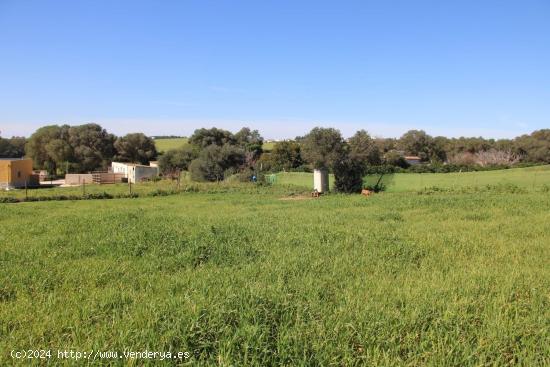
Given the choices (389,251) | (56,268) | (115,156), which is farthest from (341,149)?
(115,156)

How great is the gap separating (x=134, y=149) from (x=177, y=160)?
79.4 ft

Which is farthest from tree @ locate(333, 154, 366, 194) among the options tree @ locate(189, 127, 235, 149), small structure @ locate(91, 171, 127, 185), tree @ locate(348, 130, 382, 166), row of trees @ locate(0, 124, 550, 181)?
tree @ locate(189, 127, 235, 149)

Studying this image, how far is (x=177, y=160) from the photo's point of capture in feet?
205

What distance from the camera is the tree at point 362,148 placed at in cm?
3195

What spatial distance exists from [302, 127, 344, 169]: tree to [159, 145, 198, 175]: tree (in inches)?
1295

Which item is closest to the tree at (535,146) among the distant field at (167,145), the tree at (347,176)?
the tree at (347,176)

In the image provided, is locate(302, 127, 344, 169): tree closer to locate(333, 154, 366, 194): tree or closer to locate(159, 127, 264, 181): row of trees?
locate(333, 154, 366, 194): tree

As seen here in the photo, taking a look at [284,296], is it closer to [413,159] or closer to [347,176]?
[347,176]

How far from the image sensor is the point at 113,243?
25.7 ft

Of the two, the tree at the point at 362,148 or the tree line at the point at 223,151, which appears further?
the tree line at the point at 223,151

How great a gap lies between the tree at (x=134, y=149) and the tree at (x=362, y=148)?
56.3 m

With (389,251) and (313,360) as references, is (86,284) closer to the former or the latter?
(313,360)

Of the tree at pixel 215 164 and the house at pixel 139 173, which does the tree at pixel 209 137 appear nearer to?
the house at pixel 139 173

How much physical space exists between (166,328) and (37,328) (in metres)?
1.28
